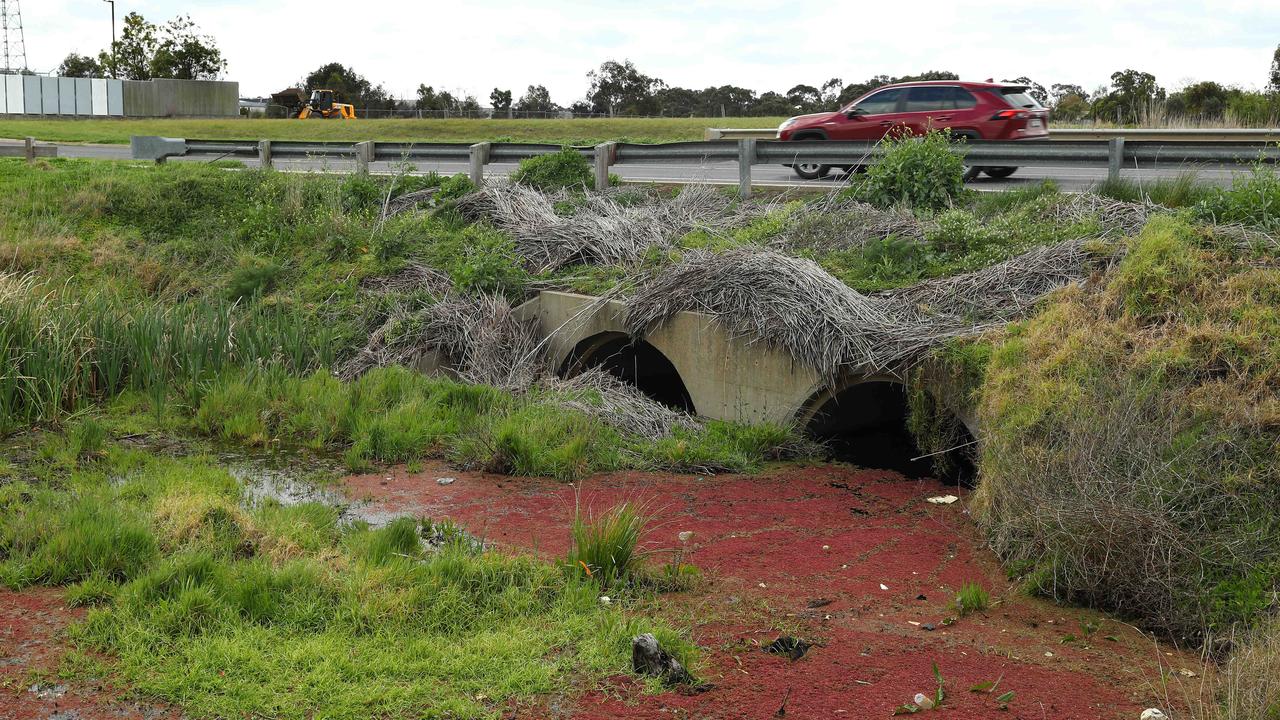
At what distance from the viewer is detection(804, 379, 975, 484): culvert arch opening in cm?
1144

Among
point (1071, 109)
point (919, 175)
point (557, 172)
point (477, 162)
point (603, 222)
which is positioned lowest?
point (603, 222)

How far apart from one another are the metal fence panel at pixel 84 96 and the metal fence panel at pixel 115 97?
49.8 inches

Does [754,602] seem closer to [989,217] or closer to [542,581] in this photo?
[542,581]

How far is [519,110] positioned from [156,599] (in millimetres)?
52993

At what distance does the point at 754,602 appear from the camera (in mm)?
7246

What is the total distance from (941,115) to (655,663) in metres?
13.6

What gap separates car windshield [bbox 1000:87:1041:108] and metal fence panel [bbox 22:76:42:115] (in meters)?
A: 53.1

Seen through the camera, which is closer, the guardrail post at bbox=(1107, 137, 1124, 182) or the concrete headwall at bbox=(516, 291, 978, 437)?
the concrete headwall at bbox=(516, 291, 978, 437)

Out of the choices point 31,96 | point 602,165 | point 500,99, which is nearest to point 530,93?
point 500,99

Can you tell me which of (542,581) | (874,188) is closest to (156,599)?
(542,581)

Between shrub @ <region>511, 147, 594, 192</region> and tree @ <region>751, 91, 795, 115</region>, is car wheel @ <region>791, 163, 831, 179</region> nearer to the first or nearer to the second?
shrub @ <region>511, 147, 594, 192</region>

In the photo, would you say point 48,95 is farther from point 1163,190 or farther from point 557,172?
point 1163,190

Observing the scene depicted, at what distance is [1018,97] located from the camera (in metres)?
17.3

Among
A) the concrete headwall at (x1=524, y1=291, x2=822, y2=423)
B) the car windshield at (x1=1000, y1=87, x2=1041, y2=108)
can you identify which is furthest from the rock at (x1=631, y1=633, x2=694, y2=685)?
the car windshield at (x1=1000, y1=87, x2=1041, y2=108)
